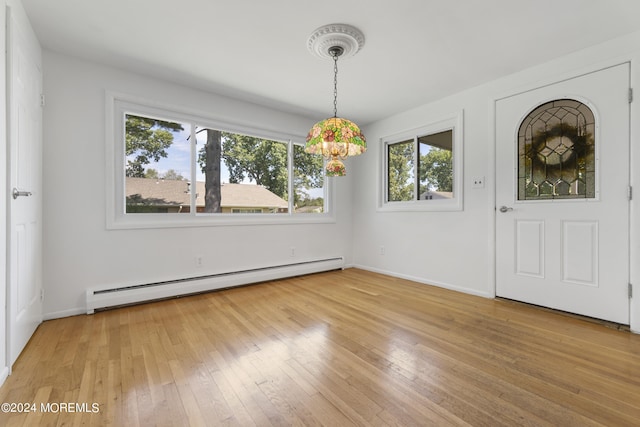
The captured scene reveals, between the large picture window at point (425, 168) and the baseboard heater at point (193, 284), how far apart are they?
1.56m

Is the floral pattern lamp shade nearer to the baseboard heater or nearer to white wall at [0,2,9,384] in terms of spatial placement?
white wall at [0,2,9,384]

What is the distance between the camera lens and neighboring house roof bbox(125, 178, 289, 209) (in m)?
3.05

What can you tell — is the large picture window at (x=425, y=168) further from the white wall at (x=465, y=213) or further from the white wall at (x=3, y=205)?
the white wall at (x=3, y=205)

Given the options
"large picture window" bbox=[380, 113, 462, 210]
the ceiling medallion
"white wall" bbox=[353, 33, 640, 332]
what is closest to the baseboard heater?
"white wall" bbox=[353, 33, 640, 332]

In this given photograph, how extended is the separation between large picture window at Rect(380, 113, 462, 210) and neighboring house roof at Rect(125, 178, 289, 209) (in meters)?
1.74

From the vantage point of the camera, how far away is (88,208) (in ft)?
8.91

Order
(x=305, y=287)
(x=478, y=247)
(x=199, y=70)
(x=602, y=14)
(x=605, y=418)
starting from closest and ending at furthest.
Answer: (x=605, y=418) → (x=602, y=14) → (x=199, y=70) → (x=478, y=247) → (x=305, y=287)

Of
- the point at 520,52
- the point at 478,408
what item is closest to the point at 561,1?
the point at 520,52

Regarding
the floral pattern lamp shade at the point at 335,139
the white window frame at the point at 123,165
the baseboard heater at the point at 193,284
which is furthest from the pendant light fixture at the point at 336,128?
the baseboard heater at the point at 193,284

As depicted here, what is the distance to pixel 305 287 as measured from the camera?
3.60 metres

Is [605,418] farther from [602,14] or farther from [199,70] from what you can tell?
[199,70]

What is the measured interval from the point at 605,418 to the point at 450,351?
2.52ft

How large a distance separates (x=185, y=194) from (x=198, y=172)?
1.04 feet

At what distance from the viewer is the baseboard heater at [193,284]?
270cm
